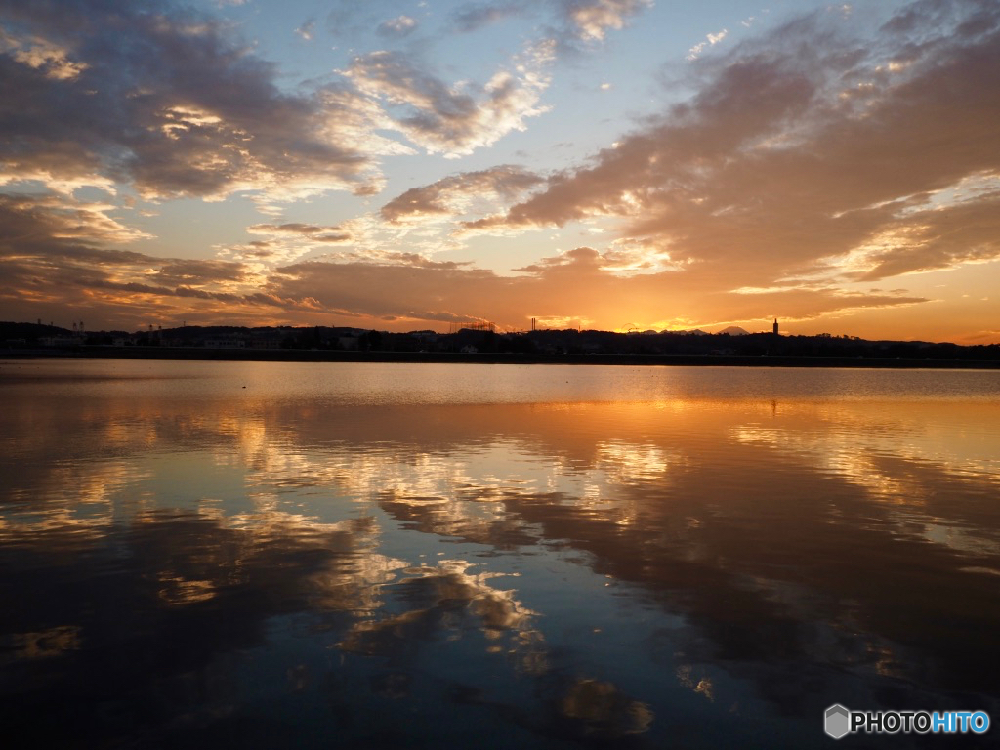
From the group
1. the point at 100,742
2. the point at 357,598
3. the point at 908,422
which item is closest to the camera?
the point at 100,742

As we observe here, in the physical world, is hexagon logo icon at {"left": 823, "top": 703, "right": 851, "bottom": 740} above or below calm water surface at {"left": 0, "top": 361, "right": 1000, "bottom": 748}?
below

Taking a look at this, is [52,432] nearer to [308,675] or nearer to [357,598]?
[357,598]

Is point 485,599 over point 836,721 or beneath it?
over

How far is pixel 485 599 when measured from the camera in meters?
9.34

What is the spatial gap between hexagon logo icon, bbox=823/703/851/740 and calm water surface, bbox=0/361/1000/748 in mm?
95

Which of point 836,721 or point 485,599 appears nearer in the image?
point 836,721

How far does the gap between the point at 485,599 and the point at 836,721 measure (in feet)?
14.2

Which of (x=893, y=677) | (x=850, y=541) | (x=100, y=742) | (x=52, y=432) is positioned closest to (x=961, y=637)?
(x=893, y=677)

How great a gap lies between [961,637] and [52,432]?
29.9 metres

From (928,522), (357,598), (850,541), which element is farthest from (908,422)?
(357,598)

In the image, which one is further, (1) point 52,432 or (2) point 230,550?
(1) point 52,432

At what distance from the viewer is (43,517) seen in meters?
13.8

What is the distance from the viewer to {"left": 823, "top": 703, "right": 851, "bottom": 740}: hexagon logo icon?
21.1 ft

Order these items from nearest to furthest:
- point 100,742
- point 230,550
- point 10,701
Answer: point 100,742, point 10,701, point 230,550
